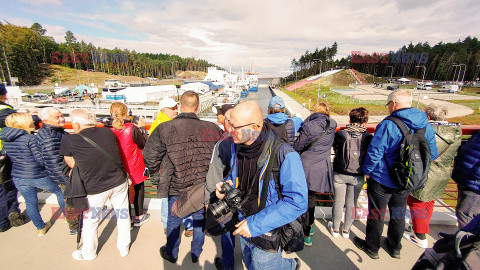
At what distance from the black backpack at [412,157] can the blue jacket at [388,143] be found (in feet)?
0.16

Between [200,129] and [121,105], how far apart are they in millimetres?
1343

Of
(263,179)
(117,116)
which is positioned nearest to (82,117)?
(117,116)

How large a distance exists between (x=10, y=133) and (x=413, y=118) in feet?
15.6

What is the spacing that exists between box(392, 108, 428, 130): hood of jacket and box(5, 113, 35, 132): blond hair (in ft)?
15.0

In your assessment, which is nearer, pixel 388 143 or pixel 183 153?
pixel 388 143

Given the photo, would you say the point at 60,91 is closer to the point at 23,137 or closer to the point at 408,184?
the point at 23,137

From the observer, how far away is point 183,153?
7.86ft

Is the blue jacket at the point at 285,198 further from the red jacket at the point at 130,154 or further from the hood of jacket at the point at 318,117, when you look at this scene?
the red jacket at the point at 130,154

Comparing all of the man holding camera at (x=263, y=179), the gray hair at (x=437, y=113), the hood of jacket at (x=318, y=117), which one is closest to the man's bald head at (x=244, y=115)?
the man holding camera at (x=263, y=179)

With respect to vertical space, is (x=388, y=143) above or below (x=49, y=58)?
below

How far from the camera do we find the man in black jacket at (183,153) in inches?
93.4

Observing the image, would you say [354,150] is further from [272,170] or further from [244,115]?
[244,115]

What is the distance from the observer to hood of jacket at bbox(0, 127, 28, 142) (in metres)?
2.66

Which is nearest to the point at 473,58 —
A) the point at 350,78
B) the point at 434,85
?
the point at 434,85
